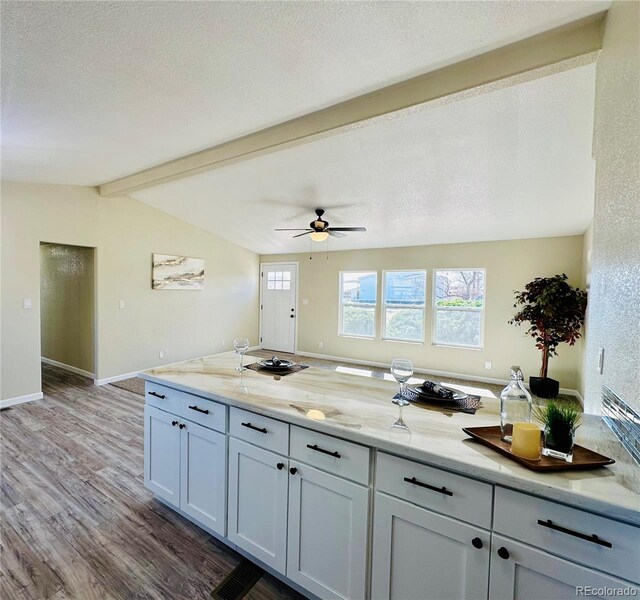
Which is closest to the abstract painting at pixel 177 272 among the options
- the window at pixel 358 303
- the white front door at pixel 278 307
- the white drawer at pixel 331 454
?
the white front door at pixel 278 307

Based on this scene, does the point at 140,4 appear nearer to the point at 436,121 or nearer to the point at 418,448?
the point at 436,121

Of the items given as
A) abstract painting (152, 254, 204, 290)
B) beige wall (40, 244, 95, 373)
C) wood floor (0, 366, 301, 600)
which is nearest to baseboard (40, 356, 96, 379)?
beige wall (40, 244, 95, 373)

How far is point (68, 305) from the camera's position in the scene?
17.2ft

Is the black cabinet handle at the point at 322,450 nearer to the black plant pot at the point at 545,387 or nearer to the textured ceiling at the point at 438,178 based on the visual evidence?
the textured ceiling at the point at 438,178

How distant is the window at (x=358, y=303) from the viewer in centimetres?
632

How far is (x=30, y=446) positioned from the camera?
2906 mm

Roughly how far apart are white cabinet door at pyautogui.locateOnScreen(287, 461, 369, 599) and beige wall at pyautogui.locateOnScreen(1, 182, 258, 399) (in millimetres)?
4343

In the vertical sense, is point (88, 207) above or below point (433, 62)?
below

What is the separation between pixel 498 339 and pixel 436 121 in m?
3.88

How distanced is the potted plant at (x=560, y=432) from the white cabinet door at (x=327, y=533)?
660 mm

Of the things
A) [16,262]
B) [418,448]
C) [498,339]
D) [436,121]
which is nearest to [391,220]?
[436,121]

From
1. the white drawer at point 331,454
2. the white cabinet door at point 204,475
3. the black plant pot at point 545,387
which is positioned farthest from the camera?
the black plant pot at point 545,387

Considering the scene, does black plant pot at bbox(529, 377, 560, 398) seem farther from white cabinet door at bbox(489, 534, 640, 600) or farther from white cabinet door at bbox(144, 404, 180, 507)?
white cabinet door at bbox(144, 404, 180, 507)

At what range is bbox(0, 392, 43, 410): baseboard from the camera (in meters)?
3.83
